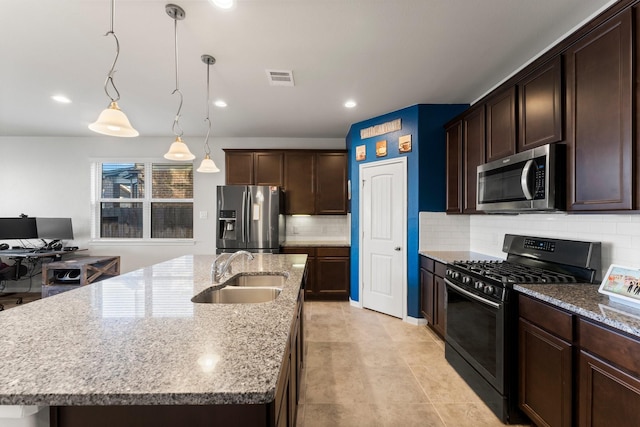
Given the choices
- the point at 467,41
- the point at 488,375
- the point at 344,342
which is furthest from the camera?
the point at 344,342

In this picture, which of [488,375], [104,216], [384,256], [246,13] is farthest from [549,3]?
[104,216]

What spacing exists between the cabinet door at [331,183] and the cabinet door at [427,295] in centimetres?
170

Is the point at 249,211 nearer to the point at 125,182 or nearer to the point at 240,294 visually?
the point at 240,294

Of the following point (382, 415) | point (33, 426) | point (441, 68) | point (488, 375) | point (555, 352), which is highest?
point (441, 68)

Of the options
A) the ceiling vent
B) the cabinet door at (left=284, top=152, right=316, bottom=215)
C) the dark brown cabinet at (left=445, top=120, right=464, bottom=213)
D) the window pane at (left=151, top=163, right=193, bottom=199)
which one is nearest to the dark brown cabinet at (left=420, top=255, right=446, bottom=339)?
the dark brown cabinet at (left=445, top=120, right=464, bottom=213)

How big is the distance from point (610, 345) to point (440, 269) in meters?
1.57

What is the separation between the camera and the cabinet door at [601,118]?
140cm

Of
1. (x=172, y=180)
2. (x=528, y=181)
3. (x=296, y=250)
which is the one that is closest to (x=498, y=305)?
(x=528, y=181)

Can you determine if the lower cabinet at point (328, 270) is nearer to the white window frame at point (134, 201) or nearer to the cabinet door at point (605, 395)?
the white window frame at point (134, 201)

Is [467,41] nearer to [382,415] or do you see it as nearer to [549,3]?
[549,3]

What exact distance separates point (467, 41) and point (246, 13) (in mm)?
1634

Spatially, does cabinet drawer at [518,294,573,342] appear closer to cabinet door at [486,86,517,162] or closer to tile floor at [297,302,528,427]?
tile floor at [297,302,528,427]

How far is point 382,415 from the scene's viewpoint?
1830 millimetres

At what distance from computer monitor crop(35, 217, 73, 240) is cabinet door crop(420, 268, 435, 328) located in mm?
5399
